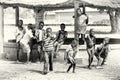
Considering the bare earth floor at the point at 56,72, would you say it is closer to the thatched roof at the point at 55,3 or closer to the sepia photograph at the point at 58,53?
the sepia photograph at the point at 58,53

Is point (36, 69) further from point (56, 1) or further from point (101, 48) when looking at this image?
point (56, 1)

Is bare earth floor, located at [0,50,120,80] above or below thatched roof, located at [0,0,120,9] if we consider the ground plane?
below

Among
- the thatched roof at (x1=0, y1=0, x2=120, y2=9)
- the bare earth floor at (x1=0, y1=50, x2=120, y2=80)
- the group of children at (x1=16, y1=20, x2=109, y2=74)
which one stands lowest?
the bare earth floor at (x1=0, y1=50, x2=120, y2=80)

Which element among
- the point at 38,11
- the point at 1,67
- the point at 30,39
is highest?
the point at 38,11

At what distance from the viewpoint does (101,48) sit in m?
14.9

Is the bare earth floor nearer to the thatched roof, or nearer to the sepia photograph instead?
the sepia photograph

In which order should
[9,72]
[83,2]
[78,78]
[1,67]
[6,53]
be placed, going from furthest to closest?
[6,53]
[83,2]
[1,67]
[9,72]
[78,78]

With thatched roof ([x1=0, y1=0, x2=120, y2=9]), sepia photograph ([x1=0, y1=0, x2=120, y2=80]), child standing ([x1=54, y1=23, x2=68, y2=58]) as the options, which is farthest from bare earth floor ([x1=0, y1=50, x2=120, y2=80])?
thatched roof ([x1=0, y1=0, x2=120, y2=9])

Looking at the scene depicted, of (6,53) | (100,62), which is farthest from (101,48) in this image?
(6,53)

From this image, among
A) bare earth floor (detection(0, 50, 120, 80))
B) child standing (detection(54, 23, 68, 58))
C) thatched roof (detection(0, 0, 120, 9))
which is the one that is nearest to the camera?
bare earth floor (detection(0, 50, 120, 80))

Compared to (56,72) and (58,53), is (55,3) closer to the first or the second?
(58,53)

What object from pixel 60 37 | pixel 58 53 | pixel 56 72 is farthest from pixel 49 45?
pixel 58 53

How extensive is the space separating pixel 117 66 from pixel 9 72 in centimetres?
449

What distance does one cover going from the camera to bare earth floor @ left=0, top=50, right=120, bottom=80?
39.6 ft
